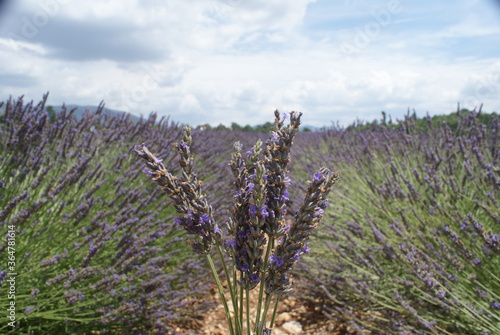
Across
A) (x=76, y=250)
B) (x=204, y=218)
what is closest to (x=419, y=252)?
(x=204, y=218)

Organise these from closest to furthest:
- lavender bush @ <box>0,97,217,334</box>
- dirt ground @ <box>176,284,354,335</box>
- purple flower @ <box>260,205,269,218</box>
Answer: purple flower @ <box>260,205,269,218</box> → lavender bush @ <box>0,97,217,334</box> → dirt ground @ <box>176,284,354,335</box>

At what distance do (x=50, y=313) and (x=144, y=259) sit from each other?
2.30 ft

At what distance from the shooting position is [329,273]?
2.76 m

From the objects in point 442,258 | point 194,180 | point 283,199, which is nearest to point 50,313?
point 194,180

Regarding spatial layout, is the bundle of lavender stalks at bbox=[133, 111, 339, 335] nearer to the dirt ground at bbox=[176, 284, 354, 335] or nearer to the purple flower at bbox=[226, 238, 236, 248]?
the purple flower at bbox=[226, 238, 236, 248]

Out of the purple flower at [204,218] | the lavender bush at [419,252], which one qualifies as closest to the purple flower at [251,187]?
the purple flower at [204,218]

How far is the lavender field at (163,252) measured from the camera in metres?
1.92

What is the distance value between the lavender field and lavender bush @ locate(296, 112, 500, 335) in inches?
0.5

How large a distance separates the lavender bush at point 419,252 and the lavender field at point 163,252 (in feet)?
0.04

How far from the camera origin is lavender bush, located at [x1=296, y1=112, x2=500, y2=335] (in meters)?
1.98

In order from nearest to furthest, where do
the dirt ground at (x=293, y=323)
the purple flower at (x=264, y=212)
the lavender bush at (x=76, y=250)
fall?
the purple flower at (x=264, y=212), the lavender bush at (x=76, y=250), the dirt ground at (x=293, y=323)

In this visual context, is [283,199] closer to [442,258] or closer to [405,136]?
[442,258]

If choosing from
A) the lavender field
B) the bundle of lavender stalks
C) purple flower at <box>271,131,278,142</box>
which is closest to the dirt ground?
the lavender field

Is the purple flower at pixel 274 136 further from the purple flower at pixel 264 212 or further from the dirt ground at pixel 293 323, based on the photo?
the dirt ground at pixel 293 323
